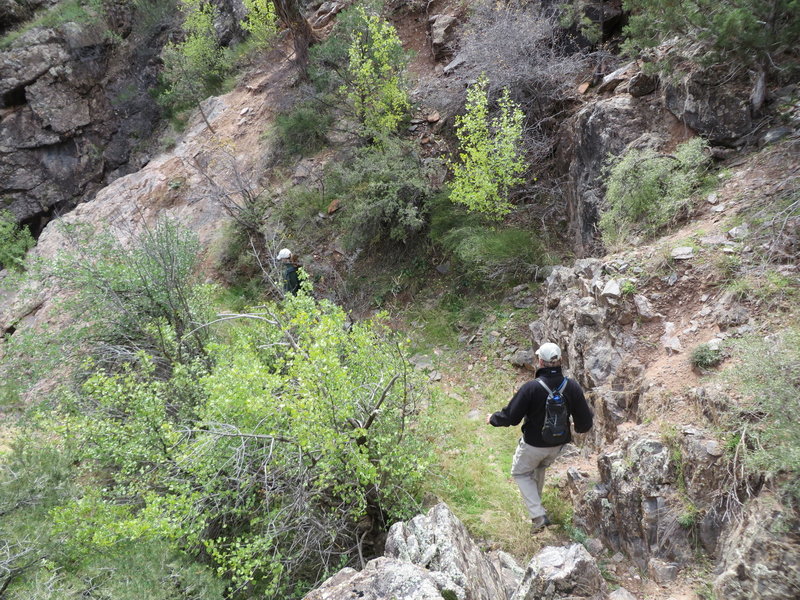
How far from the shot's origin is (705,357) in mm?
4637

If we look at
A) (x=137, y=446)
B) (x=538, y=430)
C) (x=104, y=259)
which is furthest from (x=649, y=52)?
(x=104, y=259)

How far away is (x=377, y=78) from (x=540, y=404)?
401 inches

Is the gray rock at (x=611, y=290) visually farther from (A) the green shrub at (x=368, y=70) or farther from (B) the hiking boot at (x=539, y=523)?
(A) the green shrub at (x=368, y=70)

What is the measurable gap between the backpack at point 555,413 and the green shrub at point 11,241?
21877mm

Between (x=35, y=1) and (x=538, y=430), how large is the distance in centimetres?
2951

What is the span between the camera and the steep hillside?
12.5 feet

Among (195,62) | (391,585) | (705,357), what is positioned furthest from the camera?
(195,62)

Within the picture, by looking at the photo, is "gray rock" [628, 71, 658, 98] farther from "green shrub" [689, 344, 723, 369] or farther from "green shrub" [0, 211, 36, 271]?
"green shrub" [0, 211, 36, 271]

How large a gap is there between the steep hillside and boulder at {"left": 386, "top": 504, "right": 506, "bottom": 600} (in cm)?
3

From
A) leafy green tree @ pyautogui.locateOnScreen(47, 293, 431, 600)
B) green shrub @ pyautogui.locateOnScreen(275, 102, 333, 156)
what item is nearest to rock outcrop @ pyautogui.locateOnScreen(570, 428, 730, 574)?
leafy green tree @ pyautogui.locateOnScreen(47, 293, 431, 600)

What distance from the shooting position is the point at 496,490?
5.92 meters

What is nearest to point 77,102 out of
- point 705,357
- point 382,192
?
point 382,192

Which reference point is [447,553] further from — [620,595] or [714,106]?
[714,106]

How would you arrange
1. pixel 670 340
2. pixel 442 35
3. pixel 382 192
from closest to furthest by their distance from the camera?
pixel 670 340 < pixel 382 192 < pixel 442 35
